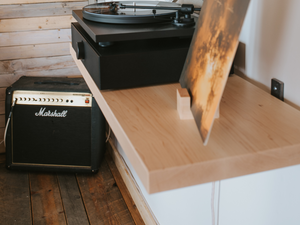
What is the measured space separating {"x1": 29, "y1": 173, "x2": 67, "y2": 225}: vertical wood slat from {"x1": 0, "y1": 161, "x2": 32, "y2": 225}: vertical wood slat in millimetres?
37

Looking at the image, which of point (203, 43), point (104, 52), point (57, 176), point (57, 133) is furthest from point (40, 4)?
point (203, 43)

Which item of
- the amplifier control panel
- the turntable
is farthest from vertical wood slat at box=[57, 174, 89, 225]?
the turntable

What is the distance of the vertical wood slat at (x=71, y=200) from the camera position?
1.71 metres

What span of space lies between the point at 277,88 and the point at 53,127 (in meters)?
1.50

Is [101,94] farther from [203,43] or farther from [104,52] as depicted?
[203,43]

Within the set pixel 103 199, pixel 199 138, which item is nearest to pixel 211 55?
pixel 199 138

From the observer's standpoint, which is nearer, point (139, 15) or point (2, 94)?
point (139, 15)

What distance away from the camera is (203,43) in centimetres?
71

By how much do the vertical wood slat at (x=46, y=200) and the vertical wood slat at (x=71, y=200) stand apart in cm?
3

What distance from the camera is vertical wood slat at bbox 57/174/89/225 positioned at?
67.4 inches

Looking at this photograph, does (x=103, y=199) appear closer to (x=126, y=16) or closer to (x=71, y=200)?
(x=71, y=200)

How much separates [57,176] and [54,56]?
0.82 meters

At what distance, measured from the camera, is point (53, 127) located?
78.4 inches

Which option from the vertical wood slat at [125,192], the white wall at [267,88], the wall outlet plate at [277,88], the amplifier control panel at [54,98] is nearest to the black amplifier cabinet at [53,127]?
the amplifier control panel at [54,98]
